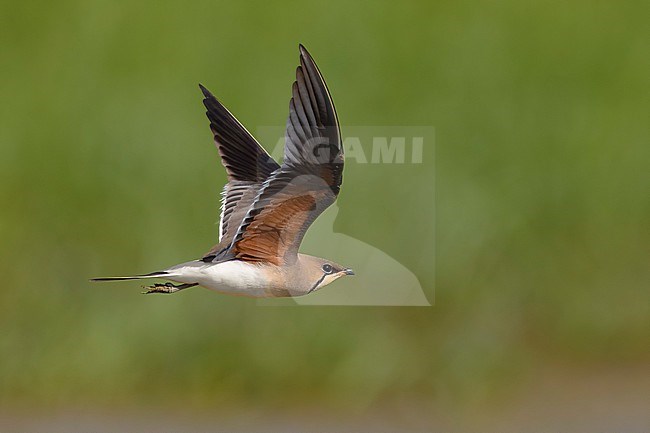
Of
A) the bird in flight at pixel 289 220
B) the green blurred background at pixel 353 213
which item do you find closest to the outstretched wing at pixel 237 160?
the bird in flight at pixel 289 220

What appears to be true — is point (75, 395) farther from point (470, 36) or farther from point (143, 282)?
point (470, 36)

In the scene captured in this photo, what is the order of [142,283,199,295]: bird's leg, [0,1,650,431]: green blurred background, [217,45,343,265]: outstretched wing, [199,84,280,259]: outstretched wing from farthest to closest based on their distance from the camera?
[0,1,650,431]: green blurred background < [199,84,280,259]: outstretched wing < [142,283,199,295]: bird's leg < [217,45,343,265]: outstretched wing

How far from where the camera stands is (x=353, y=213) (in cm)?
724

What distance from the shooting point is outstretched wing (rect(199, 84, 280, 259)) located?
504 cm

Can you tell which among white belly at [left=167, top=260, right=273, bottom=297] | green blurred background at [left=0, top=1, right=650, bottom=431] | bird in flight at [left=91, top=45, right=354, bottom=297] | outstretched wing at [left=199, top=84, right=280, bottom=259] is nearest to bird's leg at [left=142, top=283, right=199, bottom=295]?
bird in flight at [left=91, top=45, right=354, bottom=297]

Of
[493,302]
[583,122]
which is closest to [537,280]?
[493,302]

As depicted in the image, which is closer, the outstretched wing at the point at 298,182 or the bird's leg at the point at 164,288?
the outstretched wing at the point at 298,182

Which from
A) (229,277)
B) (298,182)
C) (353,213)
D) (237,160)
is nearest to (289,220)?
(298,182)

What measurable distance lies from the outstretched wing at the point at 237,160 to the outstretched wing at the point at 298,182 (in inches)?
15.0

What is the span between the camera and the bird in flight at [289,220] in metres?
4.38

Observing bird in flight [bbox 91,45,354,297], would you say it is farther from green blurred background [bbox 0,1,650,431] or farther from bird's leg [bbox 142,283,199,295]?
green blurred background [bbox 0,1,650,431]

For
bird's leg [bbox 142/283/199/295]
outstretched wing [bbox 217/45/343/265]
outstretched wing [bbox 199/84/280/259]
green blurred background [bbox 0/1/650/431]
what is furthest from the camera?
green blurred background [bbox 0/1/650/431]

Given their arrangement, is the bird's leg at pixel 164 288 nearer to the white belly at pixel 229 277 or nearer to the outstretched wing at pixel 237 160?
the white belly at pixel 229 277

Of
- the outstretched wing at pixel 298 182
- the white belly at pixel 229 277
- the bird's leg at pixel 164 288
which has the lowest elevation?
the bird's leg at pixel 164 288
